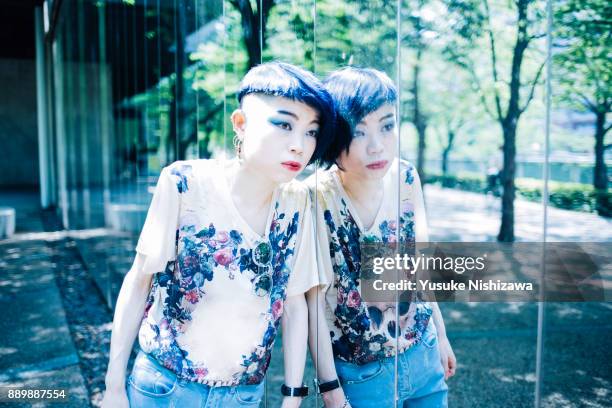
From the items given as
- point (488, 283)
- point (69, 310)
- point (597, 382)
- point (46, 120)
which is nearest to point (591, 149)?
point (597, 382)

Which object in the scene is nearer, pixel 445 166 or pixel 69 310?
pixel 445 166

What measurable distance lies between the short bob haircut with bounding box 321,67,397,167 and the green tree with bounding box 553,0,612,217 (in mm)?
1022

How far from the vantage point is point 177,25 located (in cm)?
308

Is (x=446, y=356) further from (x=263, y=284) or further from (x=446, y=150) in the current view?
(x=446, y=150)

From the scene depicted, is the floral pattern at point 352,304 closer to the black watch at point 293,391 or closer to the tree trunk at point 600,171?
the black watch at point 293,391

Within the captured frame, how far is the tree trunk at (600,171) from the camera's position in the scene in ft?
7.27

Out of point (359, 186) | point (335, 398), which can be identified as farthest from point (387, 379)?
point (359, 186)

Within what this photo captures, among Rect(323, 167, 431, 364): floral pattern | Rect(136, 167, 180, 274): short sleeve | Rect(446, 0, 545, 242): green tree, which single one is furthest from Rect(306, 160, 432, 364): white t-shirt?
Rect(446, 0, 545, 242): green tree

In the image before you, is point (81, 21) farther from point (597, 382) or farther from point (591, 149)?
point (597, 382)

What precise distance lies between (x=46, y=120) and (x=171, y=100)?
1068 cm

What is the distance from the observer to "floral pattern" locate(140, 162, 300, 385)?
133cm

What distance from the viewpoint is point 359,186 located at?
149 cm

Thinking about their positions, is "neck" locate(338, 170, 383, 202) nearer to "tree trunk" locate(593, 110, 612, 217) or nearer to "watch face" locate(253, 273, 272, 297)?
"watch face" locate(253, 273, 272, 297)

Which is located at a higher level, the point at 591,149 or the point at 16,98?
the point at 16,98
